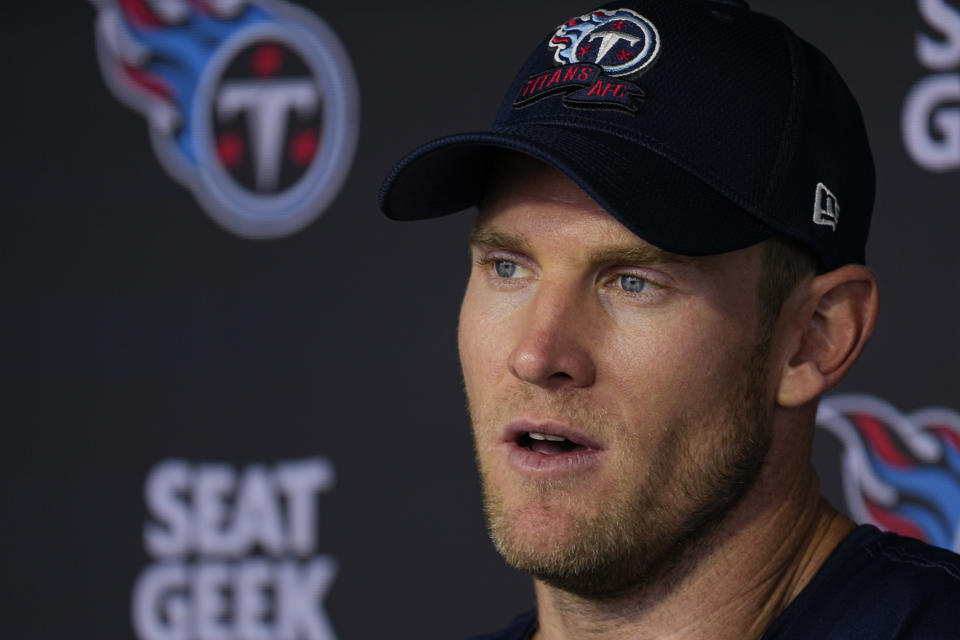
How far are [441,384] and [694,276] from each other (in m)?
1.05

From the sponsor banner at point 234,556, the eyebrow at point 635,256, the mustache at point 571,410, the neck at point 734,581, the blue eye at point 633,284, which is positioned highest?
the eyebrow at point 635,256

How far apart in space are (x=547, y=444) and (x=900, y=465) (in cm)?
99

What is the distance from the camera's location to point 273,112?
202 cm

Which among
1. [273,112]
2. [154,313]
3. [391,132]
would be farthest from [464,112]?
[154,313]

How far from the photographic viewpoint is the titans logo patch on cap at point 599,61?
0.93 metres

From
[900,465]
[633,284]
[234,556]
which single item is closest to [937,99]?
[900,465]

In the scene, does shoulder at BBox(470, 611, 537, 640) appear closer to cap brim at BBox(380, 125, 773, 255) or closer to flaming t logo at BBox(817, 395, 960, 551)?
cap brim at BBox(380, 125, 773, 255)

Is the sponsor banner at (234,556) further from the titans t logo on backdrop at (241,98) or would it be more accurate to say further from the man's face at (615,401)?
the man's face at (615,401)

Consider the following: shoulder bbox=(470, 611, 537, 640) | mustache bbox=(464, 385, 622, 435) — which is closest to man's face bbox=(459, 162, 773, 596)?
mustache bbox=(464, 385, 622, 435)

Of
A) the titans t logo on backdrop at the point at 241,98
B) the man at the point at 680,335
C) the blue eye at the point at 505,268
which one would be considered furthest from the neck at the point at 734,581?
the titans t logo on backdrop at the point at 241,98

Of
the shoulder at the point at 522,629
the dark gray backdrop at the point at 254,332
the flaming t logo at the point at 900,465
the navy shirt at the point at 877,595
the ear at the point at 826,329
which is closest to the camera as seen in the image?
the navy shirt at the point at 877,595

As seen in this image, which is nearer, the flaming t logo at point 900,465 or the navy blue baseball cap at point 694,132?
the navy blue baseball cap at point 694,132

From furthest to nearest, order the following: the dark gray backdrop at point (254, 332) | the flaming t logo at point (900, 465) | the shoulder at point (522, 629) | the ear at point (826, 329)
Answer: the dark gray backdrop at point (254, 332), the flaming t logo at point (900, 465), the shoulder at point (522, 629), the ear at point (826, 329)

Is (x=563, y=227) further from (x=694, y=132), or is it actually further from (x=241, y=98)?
(x=241, y=98)
